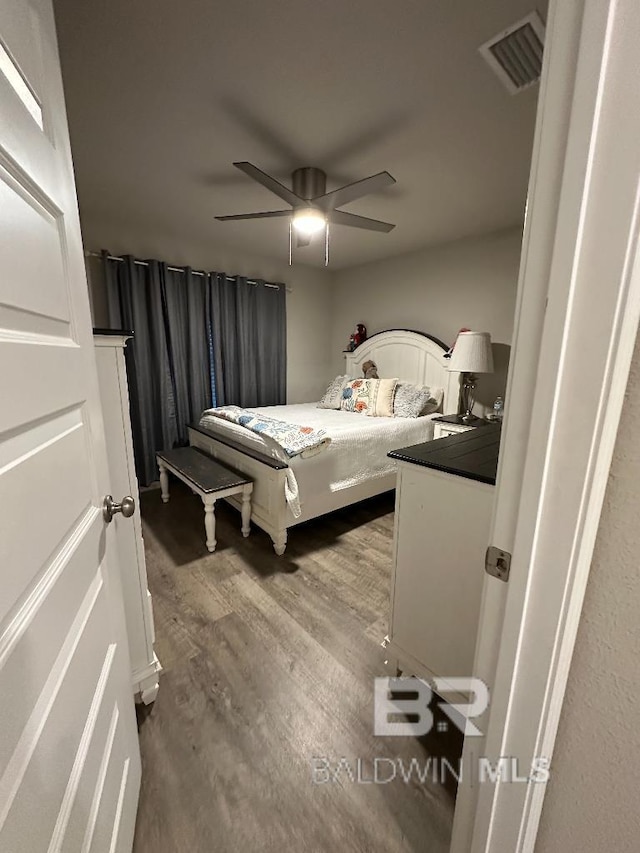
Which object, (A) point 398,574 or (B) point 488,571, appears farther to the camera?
(A) point 398,574

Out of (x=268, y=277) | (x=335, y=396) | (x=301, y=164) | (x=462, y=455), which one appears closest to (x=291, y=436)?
(x=462, y=455)

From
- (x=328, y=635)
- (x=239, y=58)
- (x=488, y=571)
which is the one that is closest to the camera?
(x=488, y=571)

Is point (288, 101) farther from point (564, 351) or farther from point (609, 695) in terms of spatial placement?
point (609, 695)

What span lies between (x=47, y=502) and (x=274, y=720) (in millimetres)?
1275

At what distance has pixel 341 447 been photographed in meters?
2.62

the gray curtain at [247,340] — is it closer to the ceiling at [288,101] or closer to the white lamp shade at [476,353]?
the ceiling at [288,101]

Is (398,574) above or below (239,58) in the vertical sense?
below

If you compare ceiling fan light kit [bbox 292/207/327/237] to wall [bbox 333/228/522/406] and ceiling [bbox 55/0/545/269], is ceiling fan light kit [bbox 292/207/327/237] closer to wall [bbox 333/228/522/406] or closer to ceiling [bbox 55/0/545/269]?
ceiling [bbox 55/0/545/269]

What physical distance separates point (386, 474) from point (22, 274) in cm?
271

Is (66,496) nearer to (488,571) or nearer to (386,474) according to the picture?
(488,571)

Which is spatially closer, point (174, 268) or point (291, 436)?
point (291, 436)

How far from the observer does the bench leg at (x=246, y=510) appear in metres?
2.51

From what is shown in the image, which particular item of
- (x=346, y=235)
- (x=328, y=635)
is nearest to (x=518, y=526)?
(x=328, y=635)

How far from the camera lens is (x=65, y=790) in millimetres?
569
